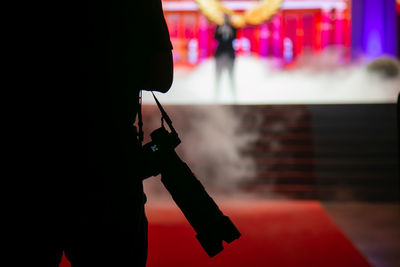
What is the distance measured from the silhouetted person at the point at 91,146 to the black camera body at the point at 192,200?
120 millimetres

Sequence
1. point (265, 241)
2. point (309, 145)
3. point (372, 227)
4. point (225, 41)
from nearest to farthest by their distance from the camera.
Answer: point (265, 241), point (372, 227), point (309, 145), point (225, 41)

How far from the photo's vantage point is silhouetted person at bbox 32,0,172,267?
91cm

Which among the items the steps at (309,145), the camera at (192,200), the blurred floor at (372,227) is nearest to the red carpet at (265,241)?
the blurred floor at (372,227)

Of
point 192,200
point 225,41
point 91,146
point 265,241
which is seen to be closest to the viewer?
point 91,146

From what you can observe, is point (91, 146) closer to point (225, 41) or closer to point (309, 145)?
point (309, 145)

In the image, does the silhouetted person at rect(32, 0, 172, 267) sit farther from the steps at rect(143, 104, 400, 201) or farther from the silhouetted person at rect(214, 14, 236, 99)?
the silhouetted person at rect(214, 14, 236, 99)

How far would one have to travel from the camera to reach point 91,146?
926 mm

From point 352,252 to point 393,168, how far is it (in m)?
2.46

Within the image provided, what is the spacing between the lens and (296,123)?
6.05 meters

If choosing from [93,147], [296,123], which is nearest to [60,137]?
[93,147]

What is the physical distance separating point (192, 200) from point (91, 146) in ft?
1.05

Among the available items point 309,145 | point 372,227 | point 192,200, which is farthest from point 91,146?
point 309,145

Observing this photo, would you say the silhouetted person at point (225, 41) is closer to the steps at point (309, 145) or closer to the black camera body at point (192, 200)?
the steps at point (309, 145)

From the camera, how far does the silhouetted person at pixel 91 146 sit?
911 mm
